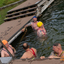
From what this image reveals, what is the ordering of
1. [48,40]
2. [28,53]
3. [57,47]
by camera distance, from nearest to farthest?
[57,47]
[28,53]
[48,40]

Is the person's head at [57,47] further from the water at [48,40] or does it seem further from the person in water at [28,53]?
the water at [48,40]

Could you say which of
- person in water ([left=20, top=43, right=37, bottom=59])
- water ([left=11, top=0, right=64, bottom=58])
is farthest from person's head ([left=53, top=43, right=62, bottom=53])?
water ([left=11, top=0, right=64, bottom=58])

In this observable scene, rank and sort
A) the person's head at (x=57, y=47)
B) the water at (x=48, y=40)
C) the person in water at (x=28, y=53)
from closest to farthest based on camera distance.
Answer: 1. the person's head at (x=57, y=47)
2. the person in water at (x=28, y=53)
3. the water at (x=48, y=40)

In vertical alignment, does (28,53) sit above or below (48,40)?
above

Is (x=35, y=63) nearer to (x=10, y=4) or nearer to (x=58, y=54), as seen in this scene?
(x=58, y=54)

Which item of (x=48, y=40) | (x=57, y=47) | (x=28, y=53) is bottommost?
(x=48, y=40)

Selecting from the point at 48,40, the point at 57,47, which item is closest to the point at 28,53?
the point at 57,47

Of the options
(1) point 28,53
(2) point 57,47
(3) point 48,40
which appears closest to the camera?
(2) point 57,47

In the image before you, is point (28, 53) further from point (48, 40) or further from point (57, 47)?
point (48, 40)

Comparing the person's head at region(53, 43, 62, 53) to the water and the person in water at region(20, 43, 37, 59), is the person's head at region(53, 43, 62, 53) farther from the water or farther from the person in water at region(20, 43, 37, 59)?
the water

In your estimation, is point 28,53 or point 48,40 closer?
point 28,53

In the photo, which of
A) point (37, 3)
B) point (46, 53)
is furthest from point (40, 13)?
point (46, 53)

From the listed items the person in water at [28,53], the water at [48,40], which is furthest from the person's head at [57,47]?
the water at [48,40]

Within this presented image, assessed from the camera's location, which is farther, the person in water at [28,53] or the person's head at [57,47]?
the person in water at [28,53]
